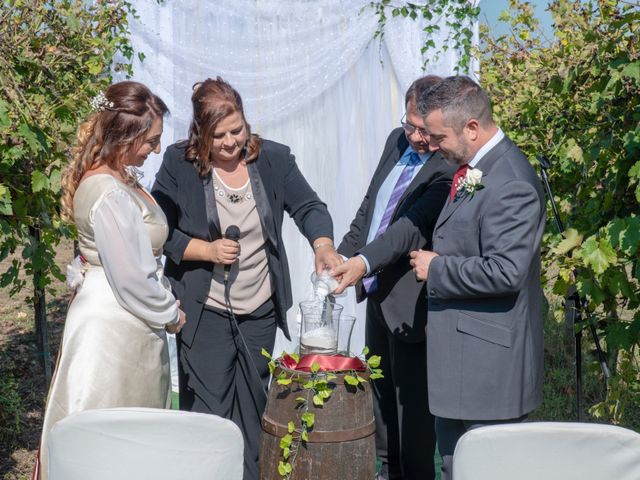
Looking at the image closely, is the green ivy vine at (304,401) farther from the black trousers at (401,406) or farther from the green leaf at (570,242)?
the green leaf at (570,242)

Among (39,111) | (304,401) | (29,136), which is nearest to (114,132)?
(29,136)

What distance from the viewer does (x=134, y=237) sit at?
301 centimetres

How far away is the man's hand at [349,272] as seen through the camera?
3.45 metres

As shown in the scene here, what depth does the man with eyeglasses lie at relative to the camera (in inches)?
141

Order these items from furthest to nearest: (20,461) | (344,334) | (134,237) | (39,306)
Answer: (39,306), (20,461), (344,334), (134,237)

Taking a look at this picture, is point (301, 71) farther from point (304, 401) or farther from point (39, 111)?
point (304, 401)

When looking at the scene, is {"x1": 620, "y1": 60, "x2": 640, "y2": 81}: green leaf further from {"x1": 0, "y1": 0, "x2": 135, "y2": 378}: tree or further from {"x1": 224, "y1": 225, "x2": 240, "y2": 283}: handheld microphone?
{"x1": 0, "y1": 0, "x2": 135, "y2": 378}: tree

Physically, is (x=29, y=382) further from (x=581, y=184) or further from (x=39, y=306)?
(x=581, y=184)

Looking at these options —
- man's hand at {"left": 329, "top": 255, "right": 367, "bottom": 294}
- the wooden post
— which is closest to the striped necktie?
man's hand at {"left": 329, "top": 255, "right": 367, "bottom": 294}

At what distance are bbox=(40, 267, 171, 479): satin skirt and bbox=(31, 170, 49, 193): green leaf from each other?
94 centimetres

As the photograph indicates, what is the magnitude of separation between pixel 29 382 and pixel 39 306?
883 mm

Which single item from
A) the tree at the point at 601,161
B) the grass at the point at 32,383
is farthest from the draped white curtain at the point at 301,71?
the grass at the point at 32,383

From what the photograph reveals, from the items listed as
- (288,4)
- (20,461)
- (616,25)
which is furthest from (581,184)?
(20,461)

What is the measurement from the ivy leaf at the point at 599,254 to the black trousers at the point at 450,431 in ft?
2.13
